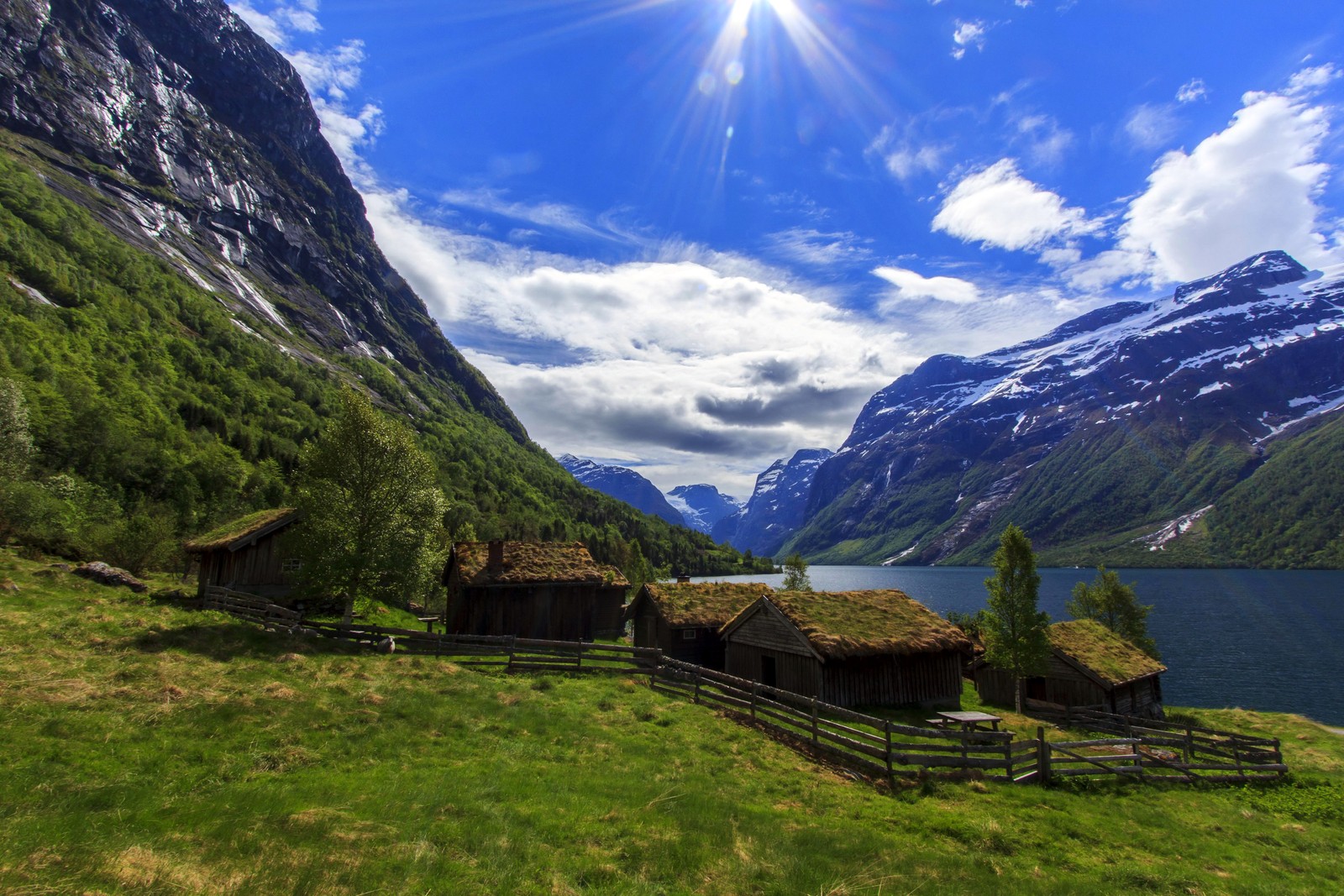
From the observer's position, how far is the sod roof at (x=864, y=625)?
96.5ft

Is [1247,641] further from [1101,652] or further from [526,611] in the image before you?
[526,611]

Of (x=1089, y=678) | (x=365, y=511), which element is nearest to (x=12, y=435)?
(x=365, y=511)

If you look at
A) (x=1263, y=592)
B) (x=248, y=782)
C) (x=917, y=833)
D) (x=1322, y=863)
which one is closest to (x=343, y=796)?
(x=248, y=782)

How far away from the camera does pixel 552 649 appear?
34.7 meters

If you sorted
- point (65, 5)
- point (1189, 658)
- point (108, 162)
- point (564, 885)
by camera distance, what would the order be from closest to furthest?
point (564, 885), point (1189, 658), point (108, 162), point (65, 5)

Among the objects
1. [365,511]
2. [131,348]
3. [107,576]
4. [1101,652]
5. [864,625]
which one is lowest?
[1101,652]

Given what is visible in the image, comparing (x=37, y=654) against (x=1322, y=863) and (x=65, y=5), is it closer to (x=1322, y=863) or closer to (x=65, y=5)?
(x=1322, y=863)

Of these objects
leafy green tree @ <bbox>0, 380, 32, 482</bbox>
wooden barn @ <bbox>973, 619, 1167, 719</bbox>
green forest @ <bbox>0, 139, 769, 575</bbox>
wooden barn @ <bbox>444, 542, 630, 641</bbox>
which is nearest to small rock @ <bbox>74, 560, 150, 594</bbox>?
green forest @ <bbox>0, 139, 769, 575</bbox>

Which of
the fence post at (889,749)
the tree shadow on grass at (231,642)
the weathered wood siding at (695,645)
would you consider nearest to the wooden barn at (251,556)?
the tree shadow on grass at (231,642)

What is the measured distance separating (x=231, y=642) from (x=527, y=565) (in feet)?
68.9

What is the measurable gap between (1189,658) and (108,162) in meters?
281

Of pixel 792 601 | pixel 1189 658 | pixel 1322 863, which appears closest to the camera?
pixel 1322 863

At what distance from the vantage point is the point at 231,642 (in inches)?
977

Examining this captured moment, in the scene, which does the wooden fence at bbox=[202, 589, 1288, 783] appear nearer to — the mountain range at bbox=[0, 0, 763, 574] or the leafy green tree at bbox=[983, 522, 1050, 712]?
the leafy green tree at bbox=[983, 522, 1050, 712]
